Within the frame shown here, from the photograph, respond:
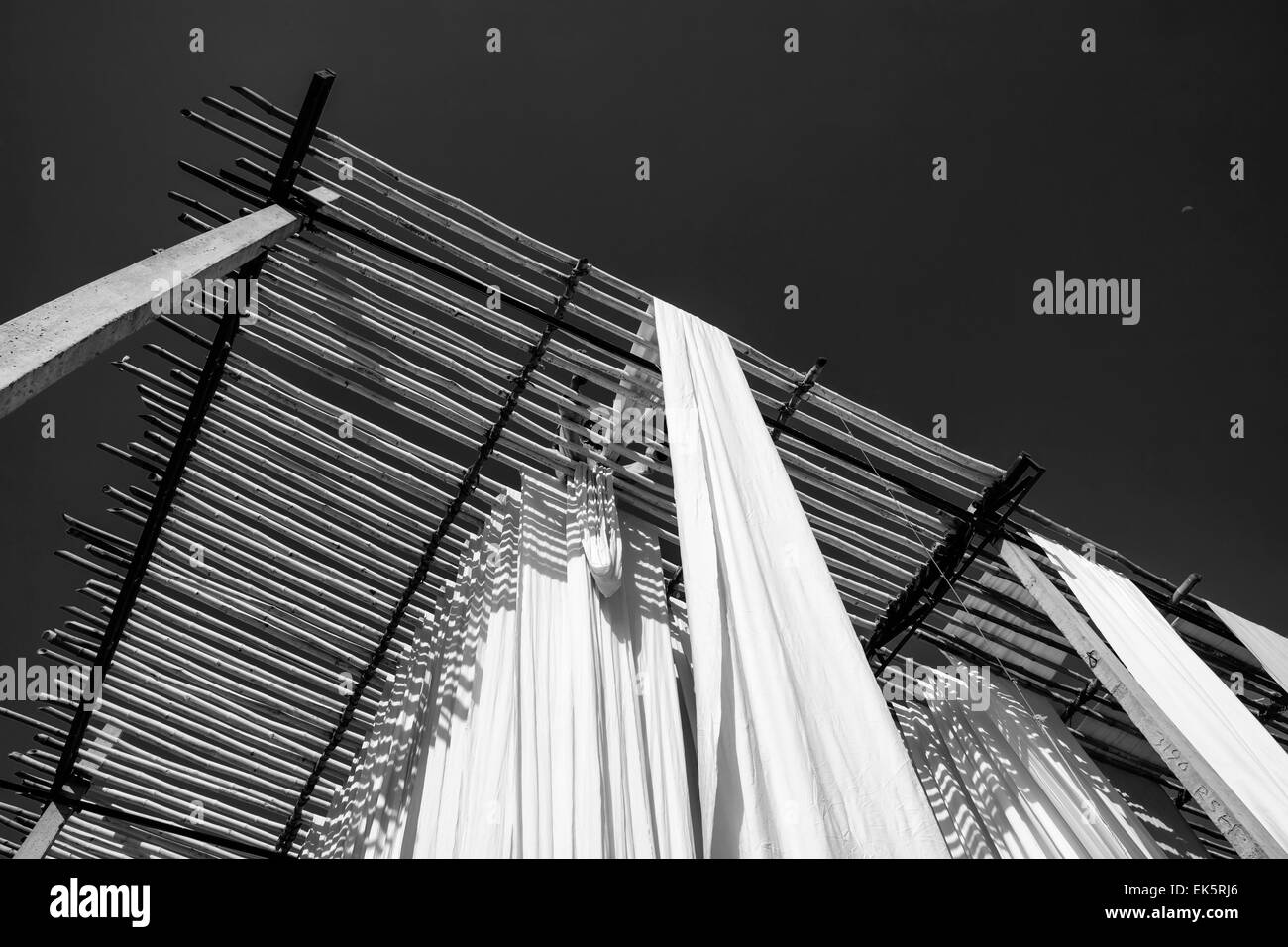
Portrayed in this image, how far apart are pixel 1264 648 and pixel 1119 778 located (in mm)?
1997

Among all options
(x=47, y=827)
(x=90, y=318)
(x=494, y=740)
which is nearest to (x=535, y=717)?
(x=494, y=740)

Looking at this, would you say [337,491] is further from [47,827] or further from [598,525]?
[47,827]

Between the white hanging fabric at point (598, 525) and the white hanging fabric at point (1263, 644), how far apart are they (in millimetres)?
5284

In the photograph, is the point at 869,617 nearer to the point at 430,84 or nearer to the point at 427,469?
the point at 427,469

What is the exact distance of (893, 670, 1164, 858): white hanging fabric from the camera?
6512 mm

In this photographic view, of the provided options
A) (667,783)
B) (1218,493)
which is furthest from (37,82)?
(1218,493)

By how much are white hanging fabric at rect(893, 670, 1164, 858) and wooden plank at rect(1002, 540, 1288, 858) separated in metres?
0.94

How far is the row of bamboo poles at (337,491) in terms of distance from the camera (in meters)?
6.52

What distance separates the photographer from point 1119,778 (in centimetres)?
909
